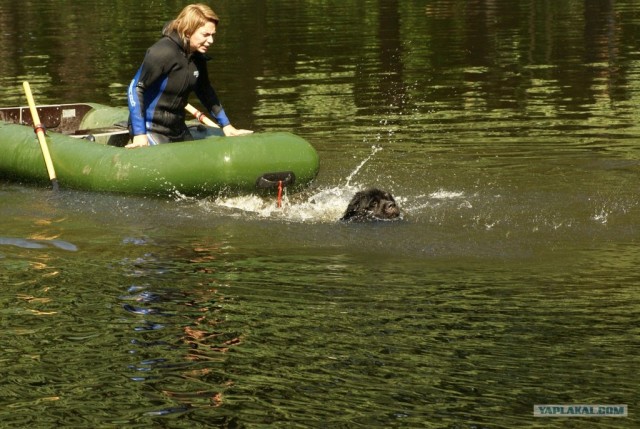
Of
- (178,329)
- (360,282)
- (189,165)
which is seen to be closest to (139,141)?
(189,165)

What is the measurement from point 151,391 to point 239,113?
32.0 feet

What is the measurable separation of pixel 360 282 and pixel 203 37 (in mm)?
3381

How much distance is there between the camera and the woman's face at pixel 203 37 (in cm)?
1033

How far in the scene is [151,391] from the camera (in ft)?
19.8

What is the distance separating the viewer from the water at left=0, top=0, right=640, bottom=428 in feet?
19.5

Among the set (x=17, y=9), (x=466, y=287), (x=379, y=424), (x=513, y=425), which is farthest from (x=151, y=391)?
(x=17, y=9)

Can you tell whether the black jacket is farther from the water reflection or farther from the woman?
the water reflection

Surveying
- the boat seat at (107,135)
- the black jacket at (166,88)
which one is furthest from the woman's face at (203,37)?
the boat seat at (107,135)

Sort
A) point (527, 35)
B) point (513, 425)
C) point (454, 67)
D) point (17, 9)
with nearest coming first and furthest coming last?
point (513, 425), point (454, 67), point (527, 35), point (17, 9)

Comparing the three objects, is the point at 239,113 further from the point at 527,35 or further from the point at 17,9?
the point at 17,9

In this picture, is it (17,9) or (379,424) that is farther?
(17,9)

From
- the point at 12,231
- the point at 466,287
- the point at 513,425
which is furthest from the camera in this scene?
the point at 12,231

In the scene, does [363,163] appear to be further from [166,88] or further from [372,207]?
[372,207]

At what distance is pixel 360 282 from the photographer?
7.80 meters
